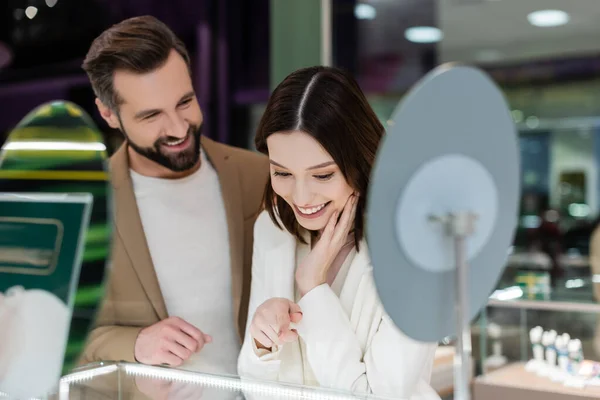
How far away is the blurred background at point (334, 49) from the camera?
206cm

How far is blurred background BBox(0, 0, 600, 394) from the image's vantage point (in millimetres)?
2064

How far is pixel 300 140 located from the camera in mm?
1543

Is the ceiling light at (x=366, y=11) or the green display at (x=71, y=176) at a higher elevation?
the ceiling light at (x=366, y=11)

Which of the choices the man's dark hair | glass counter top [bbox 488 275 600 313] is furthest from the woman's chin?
glass counter top [bbox 488 275 600 313]

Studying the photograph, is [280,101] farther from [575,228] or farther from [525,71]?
[575,228]

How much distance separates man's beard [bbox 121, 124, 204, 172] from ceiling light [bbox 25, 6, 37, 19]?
65 centimetres

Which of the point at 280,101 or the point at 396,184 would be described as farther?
the point at 280,101

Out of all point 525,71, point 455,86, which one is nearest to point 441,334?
point 455,86

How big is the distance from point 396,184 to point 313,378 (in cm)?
69

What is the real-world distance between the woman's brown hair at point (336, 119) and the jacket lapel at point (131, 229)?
0.46 metres

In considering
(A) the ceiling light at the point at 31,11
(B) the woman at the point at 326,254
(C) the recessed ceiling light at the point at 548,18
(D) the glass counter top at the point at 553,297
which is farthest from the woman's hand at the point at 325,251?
(C) the recessed ceiling light at the point at 548,18

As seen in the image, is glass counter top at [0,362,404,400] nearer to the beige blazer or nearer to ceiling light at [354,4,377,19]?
the beige blazer

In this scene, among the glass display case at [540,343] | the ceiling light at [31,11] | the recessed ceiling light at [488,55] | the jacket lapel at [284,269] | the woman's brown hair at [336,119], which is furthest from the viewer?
the recessed ceiling light at [488,55]

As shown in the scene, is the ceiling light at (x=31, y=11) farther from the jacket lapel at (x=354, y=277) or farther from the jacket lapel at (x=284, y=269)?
the jacket lapel at (x=354, y=277)
